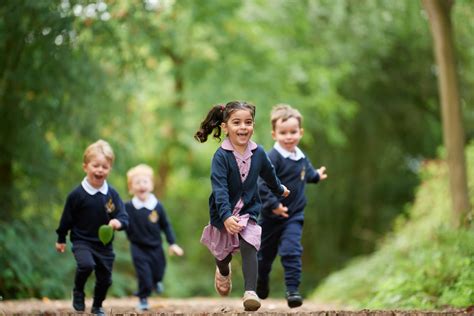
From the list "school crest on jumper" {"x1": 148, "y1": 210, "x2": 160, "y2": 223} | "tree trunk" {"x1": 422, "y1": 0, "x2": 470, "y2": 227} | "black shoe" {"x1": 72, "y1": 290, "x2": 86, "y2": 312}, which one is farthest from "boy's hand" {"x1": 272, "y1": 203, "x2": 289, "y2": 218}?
"tree trunk" {"x1": 422, "y1": 0, "x2": 470, "y2": 227}

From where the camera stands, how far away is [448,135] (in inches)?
429

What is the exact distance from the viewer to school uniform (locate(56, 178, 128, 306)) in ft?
22.9

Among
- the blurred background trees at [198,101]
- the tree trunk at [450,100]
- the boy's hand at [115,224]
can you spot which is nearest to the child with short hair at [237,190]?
the boy's hand at [115,224]

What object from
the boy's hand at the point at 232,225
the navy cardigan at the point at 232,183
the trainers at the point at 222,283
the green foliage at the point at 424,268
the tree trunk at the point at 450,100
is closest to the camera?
the boy's hand at the point at 232,225

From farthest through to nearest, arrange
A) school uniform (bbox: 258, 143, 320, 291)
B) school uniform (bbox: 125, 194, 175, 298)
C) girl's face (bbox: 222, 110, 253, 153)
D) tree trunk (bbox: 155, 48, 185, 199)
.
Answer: tree trunk (bbox: 155, 48, 185, 199), school uniform (bbox: 125, 194, 175, 298), school uniform (bbox: 258, 143, 320, 291), girl's face (bbox: 222, 110, 253, 153)

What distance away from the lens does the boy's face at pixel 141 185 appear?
8.49 metres

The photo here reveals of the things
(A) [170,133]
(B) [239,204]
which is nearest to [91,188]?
(B) [239,204]

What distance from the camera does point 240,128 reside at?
6.06 meters

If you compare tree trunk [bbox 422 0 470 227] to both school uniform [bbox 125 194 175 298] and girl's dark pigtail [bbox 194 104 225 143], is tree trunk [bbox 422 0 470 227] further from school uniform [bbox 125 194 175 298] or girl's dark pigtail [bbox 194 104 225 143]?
girl's dark pigtail [bbox 194 104 225 143]

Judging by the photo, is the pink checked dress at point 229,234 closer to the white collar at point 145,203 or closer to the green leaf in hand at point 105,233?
the green leaf in hand at point 105,233

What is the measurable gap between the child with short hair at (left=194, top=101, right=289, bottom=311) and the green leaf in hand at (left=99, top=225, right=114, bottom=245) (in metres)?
1.13

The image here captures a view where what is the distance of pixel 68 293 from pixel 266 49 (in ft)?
27.5

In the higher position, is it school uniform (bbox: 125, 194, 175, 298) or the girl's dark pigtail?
the girl's dark pigtail

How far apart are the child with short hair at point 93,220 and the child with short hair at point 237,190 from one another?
4.06 feet
